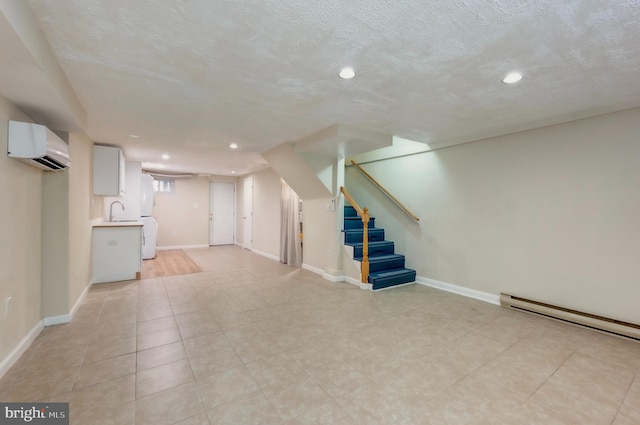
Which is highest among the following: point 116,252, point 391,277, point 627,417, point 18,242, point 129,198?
point 129,198

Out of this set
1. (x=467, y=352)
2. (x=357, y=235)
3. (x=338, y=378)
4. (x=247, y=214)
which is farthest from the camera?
→ (x=247, y=214)

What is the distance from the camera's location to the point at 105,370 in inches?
84.4

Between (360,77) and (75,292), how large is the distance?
4053mm

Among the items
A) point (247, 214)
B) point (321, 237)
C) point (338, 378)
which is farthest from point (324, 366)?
point (247, 214)

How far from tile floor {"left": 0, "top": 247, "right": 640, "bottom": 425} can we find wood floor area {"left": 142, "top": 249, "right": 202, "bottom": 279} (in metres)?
1.66

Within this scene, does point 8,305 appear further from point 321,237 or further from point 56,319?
point 321,237

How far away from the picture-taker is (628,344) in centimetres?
265

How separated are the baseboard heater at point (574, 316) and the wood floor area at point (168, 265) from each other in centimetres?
535

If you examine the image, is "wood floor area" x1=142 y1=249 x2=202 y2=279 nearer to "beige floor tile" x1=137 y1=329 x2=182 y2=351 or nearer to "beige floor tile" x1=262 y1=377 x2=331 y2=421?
"beige floor tile" x1=137 y1=329 x2=182 y2=351

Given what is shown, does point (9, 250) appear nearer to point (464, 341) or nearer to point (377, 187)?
point (464, 341)

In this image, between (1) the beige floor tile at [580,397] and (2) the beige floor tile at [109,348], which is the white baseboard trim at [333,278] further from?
(1) the beige floor tile at [580,397]

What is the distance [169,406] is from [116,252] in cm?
383

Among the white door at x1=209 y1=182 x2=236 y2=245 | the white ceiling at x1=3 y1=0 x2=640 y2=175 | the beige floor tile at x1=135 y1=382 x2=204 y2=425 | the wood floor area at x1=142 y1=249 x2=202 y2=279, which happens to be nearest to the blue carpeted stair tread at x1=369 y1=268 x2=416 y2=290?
the white ceiling at x1=3 y1=0 x2=640 y2=175

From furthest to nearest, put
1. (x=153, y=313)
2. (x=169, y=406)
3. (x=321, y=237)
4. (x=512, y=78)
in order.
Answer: (x=321, y=237), (x=153, y=313), (x=512, y=78), (x=169, y=406)
